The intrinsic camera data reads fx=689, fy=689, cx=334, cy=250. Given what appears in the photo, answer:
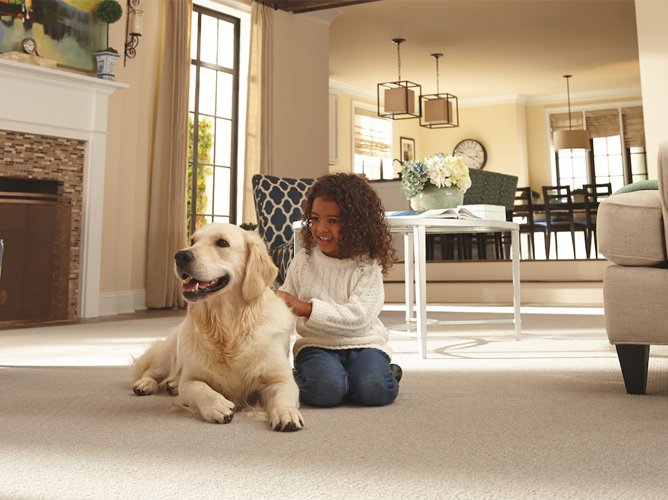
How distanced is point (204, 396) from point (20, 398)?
0.68m

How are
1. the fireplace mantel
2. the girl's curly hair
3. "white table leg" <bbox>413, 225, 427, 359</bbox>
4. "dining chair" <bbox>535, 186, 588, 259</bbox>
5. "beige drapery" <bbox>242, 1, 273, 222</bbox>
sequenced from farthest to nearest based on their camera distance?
"dining chair" <bbox>535, 186, 588, 259</bbox>
"beige drapery" <bbox>242, 1, 273, 222</bbox>
the fireplace mantel
"white table leg" <bbox>413, 225, 427, 359</bbox>
the girl's curly hair

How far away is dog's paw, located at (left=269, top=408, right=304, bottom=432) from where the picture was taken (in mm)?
1478

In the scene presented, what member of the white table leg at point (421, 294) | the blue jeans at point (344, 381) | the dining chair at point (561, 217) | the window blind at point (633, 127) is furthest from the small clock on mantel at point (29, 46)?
the window blind at point (633, 127)

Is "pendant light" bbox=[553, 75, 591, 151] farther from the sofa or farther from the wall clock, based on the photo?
the sofa

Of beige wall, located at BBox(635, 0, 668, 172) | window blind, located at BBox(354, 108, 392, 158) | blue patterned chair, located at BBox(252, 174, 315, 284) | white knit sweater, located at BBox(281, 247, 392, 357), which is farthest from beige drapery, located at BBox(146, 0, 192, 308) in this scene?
window blind, located at BBox(354, 108, 392, 158)

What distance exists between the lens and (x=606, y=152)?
1170 cm

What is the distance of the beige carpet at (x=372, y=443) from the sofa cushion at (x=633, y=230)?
384mm

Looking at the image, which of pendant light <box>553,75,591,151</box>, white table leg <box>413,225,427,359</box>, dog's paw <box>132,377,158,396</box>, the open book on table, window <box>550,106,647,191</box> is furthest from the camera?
window <box>550,106,647,191</box>

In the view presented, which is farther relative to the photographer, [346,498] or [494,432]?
[494,432]

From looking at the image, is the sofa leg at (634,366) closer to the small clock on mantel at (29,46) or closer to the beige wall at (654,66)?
the beige wall at (654,66)

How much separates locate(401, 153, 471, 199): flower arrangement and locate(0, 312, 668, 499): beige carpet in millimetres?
1031

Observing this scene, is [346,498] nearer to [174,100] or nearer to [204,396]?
[204,396]

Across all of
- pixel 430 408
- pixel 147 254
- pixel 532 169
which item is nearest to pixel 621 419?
pixel 430 408

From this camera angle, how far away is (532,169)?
12055 mm
